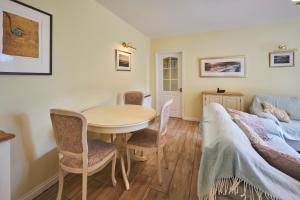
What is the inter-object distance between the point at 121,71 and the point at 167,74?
1.92m

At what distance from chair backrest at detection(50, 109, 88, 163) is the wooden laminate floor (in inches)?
23.6

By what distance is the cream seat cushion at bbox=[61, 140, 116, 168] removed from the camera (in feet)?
4.79

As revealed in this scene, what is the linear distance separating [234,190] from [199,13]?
299 centimetres

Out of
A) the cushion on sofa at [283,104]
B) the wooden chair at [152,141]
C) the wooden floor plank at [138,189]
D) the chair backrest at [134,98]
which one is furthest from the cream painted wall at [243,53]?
the wooden floor plank at [138,189]

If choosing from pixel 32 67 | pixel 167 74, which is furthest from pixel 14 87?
pixel 167 74

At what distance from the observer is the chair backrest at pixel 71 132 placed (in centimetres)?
134

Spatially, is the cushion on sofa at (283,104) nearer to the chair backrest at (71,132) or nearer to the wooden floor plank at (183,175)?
the wooden floor plank at (183,175)

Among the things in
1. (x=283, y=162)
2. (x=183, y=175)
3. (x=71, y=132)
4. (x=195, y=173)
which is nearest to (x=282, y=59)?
(x=195, y=173)

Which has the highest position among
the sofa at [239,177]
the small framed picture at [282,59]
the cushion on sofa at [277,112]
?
the small framed picture at [282,59]

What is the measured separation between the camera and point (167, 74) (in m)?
4.86

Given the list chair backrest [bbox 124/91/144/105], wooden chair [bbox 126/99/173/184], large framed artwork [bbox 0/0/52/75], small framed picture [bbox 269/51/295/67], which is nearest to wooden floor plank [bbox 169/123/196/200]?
wooden chair [bbox 126/99/173/184]

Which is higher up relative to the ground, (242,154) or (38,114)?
(38,114)

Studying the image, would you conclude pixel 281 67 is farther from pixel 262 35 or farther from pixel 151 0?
pixel 151 0

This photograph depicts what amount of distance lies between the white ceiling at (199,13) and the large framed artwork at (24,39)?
118 centimetres
